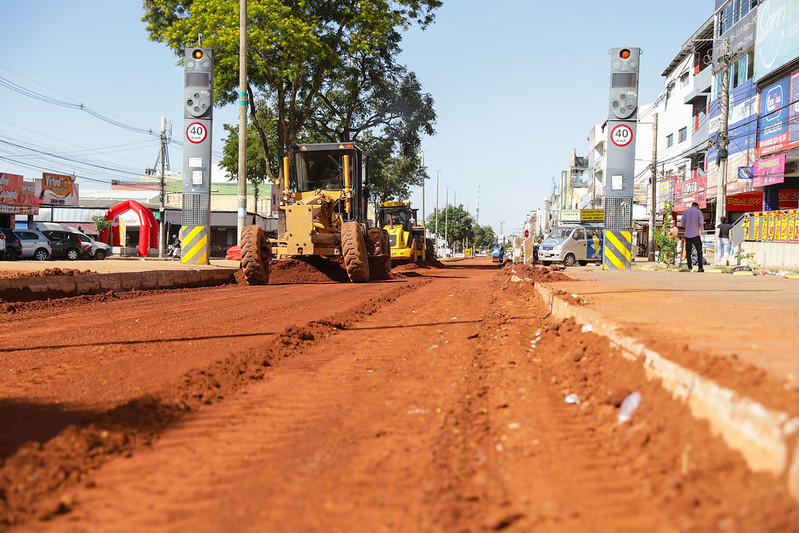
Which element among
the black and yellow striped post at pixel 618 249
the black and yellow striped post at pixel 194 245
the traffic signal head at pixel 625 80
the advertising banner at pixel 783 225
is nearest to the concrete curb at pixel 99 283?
the black and yellow striped post at pixel 194 245

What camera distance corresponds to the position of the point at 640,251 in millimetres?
55719

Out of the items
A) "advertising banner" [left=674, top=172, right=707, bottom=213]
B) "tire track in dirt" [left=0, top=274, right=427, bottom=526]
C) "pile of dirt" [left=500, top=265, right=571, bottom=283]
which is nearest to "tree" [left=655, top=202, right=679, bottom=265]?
"pile of dirt" [left=500, top=265, right=571, bottom=283]

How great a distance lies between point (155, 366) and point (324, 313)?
3860 mm

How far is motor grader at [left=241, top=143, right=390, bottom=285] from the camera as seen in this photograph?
14.7m

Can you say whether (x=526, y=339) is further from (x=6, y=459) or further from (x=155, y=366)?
(x=6, y=459)

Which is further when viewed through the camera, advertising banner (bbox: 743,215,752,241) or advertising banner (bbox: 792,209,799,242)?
advertising banner (bbox: 743,215,752,241)

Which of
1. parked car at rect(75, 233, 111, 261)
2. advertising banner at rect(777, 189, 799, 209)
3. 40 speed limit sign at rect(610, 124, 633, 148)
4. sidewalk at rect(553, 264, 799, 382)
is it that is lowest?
sidewalk at rect(553, 264, 799, 382)

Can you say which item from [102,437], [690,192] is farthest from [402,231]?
[102,437]

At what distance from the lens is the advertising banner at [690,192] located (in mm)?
37219

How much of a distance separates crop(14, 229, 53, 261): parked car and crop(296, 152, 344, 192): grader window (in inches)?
694

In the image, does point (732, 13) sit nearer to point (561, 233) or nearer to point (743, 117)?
point (743, 117)

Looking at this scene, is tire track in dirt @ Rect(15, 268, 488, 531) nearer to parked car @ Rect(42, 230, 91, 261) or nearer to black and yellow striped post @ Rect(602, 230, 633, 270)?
black and yellow striped post @ Rect(602, 230, 633, 270)

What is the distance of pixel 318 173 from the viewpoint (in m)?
16.4

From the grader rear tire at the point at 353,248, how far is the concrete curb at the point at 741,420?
36.6 ft
